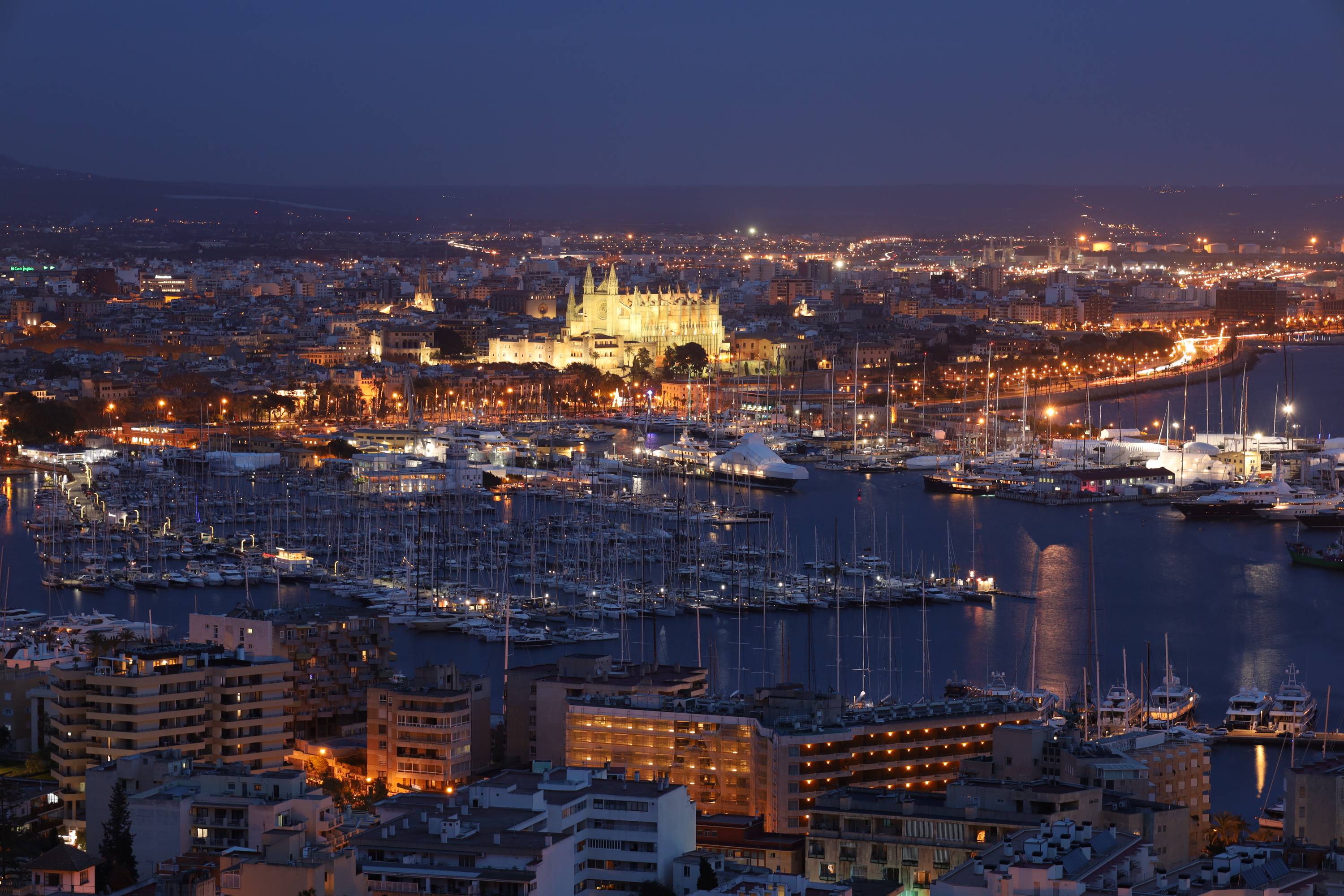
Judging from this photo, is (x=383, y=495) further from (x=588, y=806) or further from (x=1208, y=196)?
(x=1208, y=196)

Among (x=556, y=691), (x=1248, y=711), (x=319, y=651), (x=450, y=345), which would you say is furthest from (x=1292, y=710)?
(x=450, y=345)

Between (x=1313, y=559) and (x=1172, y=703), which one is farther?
(x=1313, y=559)

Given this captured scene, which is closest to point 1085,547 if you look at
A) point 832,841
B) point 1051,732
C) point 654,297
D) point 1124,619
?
point 1124,619

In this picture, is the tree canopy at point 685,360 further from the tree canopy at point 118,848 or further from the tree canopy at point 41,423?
the tree canopy at point 118,848

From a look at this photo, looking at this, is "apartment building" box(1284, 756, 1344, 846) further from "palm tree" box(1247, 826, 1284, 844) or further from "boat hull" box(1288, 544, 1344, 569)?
"boat hull" box(1288, 544, 1344, 569)

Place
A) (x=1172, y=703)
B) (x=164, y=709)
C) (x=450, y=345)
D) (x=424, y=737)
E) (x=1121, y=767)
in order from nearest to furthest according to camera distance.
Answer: (x=1121, y=767) < (x=164, y=709) < (x=424, y=737) < (x=1172, y=703) < (x=450, y=345)

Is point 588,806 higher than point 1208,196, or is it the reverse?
point 1208,196

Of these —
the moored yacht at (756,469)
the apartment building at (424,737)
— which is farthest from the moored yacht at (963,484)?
the apartment building at (424,737)

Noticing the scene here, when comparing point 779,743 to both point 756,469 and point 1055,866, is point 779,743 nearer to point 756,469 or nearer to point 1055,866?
point 1055,866
